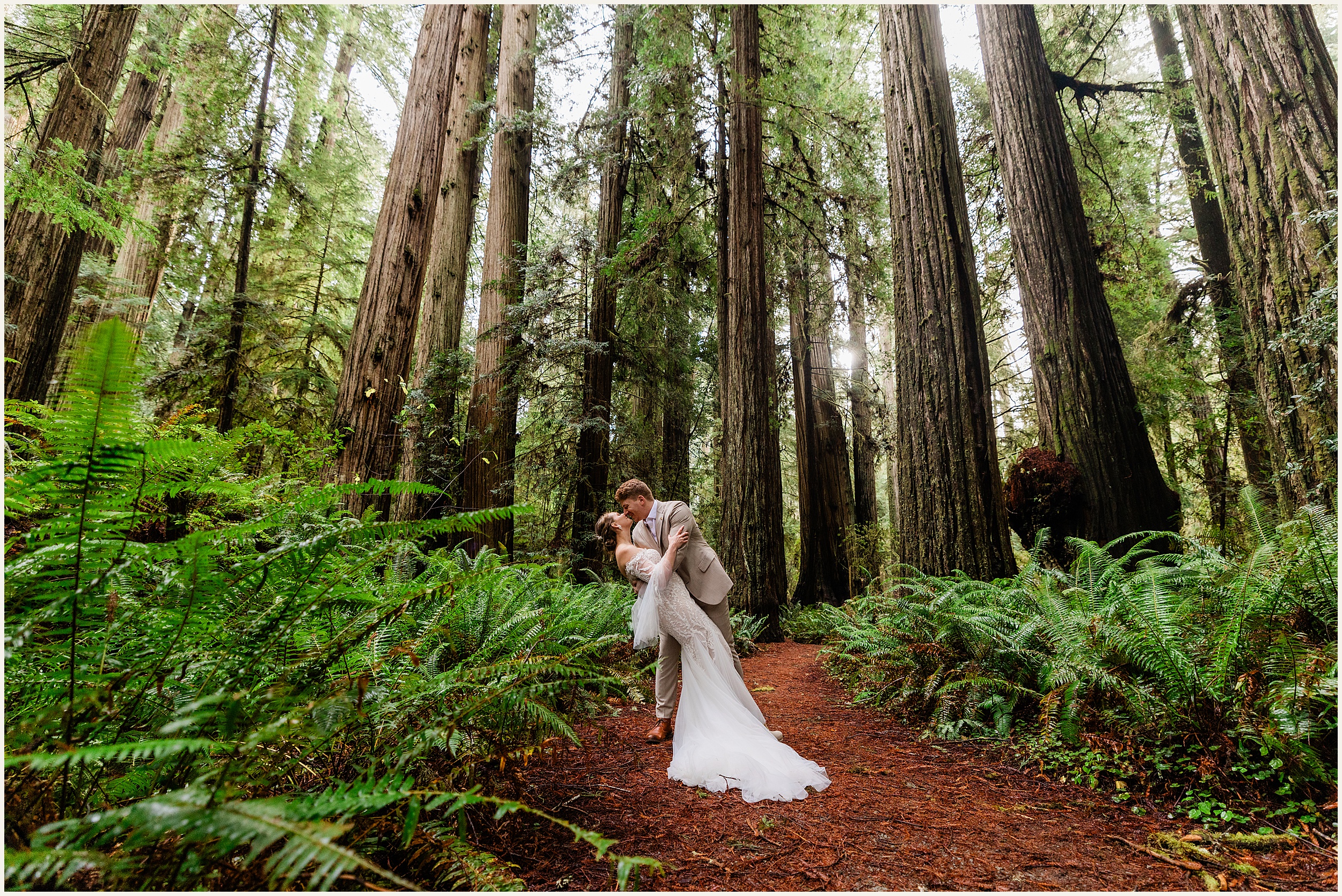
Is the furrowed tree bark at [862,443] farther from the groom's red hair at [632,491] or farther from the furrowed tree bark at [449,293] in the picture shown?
the groom's red hair at [632,491]

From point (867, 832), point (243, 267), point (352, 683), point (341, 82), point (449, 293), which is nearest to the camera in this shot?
point (352, 683)

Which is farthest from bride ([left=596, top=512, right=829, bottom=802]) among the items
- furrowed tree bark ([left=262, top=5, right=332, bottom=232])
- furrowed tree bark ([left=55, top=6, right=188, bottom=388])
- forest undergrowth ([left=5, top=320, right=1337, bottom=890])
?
furrowed tree bark ([left=262, top=5, right=332, bottom=232])

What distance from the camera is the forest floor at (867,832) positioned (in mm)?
1896

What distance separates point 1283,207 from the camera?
380 centimetres

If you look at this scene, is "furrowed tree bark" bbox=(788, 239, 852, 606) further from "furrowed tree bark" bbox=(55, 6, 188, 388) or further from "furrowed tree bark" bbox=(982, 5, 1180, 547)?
"furrowed tree bark" bbox=(55, 6, 188, 388)

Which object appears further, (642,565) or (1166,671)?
(642,565)

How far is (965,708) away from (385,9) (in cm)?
1342

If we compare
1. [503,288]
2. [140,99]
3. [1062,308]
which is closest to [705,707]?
[1062,308]

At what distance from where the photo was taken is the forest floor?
6.22 feet

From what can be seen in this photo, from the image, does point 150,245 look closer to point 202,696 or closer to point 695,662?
point 202,696

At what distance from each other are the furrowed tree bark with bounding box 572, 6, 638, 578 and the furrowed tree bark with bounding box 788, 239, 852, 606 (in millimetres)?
3058

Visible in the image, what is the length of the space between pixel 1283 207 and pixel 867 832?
479cm

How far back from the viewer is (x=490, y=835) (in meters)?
1.98

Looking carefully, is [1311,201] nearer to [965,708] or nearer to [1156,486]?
[1156,486]
